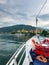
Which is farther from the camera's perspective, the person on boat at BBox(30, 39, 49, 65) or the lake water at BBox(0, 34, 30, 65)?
the lake water at BBox(0, 34, 30, 65)

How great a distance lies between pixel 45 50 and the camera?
18.8 ft

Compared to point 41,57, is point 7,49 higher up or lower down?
lower down

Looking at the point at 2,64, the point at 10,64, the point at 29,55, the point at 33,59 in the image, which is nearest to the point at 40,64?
the point at 33,59

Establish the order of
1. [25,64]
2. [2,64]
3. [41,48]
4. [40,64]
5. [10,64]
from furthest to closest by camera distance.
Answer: [2,64], [41,48], [25,64], [40,64], [10,64]

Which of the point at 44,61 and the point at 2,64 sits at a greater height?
the point at 44,61

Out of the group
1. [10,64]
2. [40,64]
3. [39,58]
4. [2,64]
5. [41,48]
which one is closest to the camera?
[10,64]

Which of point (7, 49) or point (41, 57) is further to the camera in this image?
point (7, 49)

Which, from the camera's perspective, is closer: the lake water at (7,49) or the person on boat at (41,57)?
the person on boat at (41,57)

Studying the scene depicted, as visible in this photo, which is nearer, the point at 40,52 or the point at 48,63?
the point at 48,63

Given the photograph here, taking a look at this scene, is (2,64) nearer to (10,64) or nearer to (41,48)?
(41,48)

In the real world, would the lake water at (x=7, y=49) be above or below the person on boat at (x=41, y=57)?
below

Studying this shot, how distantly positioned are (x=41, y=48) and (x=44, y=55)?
0.44 meters

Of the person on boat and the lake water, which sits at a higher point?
the person on boat

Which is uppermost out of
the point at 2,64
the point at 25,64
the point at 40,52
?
the point at 40,52
